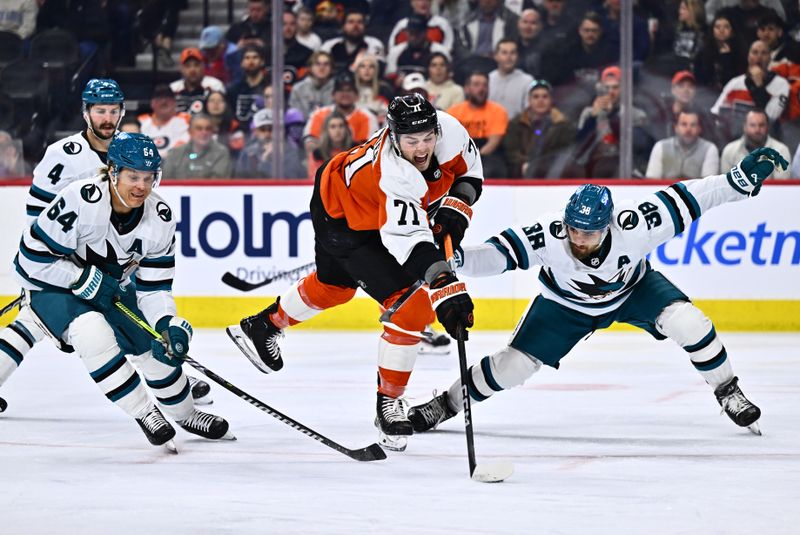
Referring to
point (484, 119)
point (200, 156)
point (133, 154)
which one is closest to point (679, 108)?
point (484, 119)

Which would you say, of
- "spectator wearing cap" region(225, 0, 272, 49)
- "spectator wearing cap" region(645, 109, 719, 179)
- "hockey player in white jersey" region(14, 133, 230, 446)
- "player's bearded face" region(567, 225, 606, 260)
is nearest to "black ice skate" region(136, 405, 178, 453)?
"hockey player in white jersey" region(14, 133, 230, 446)

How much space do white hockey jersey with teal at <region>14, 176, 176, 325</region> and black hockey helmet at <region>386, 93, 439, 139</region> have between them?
2.51ft

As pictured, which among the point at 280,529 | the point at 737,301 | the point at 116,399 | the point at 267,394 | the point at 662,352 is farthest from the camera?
the point at 737,301

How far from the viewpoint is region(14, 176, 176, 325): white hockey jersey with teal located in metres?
3.84

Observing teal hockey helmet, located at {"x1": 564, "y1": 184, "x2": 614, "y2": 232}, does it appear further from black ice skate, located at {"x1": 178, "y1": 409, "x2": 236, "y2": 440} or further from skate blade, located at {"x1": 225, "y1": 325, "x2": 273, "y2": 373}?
skate blade, located at {"x1": 225, "y1": 325, "x2": 273, "y2": 373}

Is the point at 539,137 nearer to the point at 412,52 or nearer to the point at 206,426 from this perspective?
the point at 412,52

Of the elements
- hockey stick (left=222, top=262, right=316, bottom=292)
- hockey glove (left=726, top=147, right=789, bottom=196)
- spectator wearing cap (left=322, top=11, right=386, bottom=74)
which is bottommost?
hockey stick (left=222, top=262, right=316, bottom=292)

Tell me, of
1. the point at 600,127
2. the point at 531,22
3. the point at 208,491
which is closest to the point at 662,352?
the point at 600,127

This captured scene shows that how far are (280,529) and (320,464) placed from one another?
0.82 metres

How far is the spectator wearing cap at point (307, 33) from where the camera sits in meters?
7.52

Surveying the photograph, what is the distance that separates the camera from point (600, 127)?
23.9 feet

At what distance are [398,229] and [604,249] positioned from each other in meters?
0.67

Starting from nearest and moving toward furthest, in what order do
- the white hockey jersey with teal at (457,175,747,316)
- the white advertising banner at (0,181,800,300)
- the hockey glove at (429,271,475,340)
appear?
the hockey glove at (429,271,475,340), the white hockey jersey with teal at (457,175,747,316), the white advertising banner at (0,181,800,300)

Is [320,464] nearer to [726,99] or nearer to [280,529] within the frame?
[280,529]
